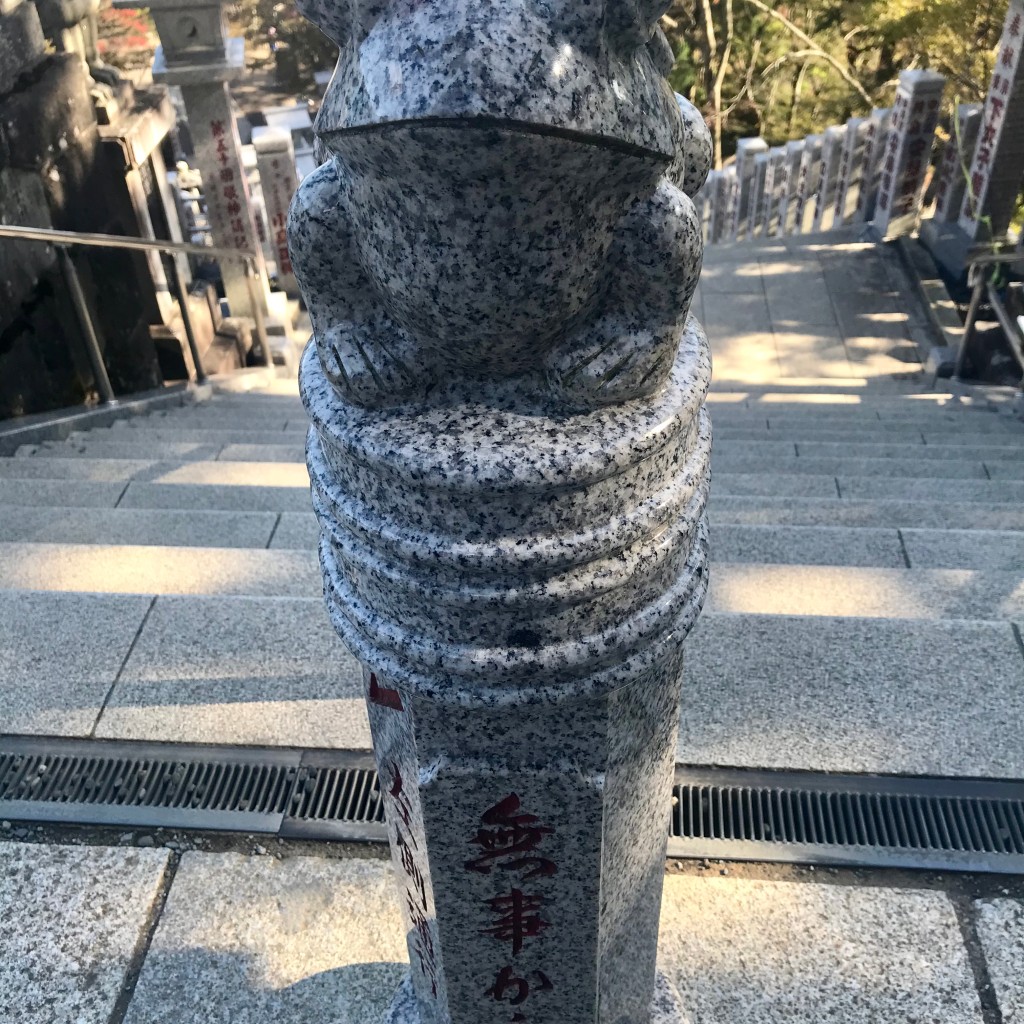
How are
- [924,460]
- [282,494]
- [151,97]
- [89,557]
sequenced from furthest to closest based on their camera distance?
1. [151,97]
2. [924,460]
3. [282,494]
4. [89,557]

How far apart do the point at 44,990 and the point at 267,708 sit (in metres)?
0.96

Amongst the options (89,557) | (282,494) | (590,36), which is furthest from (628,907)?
(282,494)

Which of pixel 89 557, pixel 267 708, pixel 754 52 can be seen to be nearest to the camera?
pixel 267 708

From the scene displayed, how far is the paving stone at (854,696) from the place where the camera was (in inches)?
112

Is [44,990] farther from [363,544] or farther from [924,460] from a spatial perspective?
[924,460]

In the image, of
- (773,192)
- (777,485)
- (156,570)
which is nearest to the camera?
(156,570)

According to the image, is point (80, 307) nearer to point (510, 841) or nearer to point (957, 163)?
point (510, 841)

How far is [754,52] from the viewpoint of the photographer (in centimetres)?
1181

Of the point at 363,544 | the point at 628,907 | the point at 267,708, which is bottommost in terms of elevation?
the point at 267,708

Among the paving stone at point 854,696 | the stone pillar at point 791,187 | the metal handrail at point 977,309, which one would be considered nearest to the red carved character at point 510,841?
the paving stone at point 854,696

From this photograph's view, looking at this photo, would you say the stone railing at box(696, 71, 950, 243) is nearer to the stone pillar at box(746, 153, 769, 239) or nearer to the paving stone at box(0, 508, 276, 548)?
the stone pillar at box(746, 153, 769, 239)

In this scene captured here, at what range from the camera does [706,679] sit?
10.1ft

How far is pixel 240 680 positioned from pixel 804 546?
7.25 feet

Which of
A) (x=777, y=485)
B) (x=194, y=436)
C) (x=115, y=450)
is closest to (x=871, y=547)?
(x=777, y=485)
